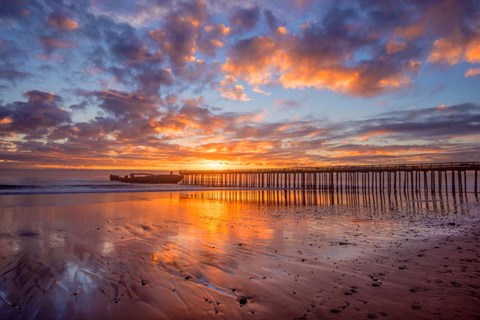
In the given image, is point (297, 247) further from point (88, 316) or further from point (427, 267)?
point (88, 316)

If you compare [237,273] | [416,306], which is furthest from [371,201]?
[416,306]

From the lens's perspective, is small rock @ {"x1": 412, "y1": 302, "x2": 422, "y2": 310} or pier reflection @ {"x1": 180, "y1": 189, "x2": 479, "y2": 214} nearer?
small rock @ {"x1": 412, "y1": 302, "x2": 422, "y2": 310}

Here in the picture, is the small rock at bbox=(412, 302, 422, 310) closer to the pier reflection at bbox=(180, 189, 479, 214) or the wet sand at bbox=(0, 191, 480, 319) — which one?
the wet sand at bbox=(0, 191, 480, 319)

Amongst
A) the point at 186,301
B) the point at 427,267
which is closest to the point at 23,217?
the point at 186,301

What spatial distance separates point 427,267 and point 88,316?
6.41m

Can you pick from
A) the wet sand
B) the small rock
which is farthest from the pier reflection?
the small rock

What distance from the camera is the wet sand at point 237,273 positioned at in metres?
4.32

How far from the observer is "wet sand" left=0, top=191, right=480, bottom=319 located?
14.2ft

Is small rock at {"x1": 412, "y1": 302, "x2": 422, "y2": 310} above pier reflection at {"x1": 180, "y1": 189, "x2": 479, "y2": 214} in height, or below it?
above

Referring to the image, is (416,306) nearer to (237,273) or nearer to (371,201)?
(237,273)

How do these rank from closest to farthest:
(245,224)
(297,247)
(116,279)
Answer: (116,279), (297,247), (245,224)

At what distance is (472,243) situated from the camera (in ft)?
28.9

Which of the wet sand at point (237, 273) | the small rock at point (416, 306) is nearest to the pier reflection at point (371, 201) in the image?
the wet sand at point (237, 273)

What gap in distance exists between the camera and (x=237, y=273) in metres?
6.07
